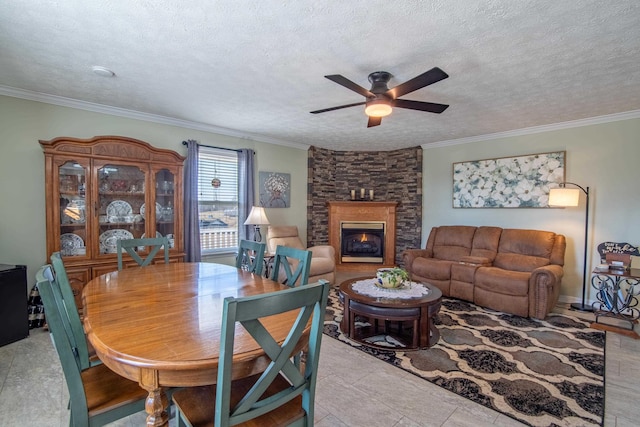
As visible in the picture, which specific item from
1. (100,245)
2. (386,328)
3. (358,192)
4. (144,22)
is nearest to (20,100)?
(100,245)

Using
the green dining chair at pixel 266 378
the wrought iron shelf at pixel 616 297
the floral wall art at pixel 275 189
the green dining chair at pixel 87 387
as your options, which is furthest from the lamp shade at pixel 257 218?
the wrought iron shelf at pixel 616 297

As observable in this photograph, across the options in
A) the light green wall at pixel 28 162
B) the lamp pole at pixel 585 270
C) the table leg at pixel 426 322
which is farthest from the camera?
the lamp pole at pixel 585 270

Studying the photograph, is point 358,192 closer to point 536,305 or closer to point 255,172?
point 255,172

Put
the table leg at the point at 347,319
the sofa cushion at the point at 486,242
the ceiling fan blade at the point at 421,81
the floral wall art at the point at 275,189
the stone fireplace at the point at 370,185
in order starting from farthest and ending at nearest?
the stone fireplace at the point at 370,185 < the floral wall art at the point at 275,189 < the sofa cushion at the point at 486,242 < the table leg at the point at 347,319 < the ceiling fan blade at the point at 421,81

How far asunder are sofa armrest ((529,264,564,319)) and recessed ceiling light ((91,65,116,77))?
4858 mm

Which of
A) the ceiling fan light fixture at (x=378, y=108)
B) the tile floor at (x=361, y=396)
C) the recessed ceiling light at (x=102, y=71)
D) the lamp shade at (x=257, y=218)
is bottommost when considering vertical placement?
the tile floor at (x=361, y=396)

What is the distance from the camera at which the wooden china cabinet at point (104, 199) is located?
3.24m

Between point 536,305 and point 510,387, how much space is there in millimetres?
1750

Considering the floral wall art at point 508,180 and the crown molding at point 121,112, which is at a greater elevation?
the crown molding at point 121,112

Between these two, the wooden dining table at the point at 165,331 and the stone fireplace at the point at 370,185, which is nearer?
the wooden dining table at the point at 165,331

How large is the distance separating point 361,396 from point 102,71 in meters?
3.40

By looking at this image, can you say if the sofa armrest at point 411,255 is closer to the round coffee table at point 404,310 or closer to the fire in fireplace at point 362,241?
the fire in fireplace at point 362,241

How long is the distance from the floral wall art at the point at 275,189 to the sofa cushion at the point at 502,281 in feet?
10.8

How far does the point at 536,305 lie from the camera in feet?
11.7
